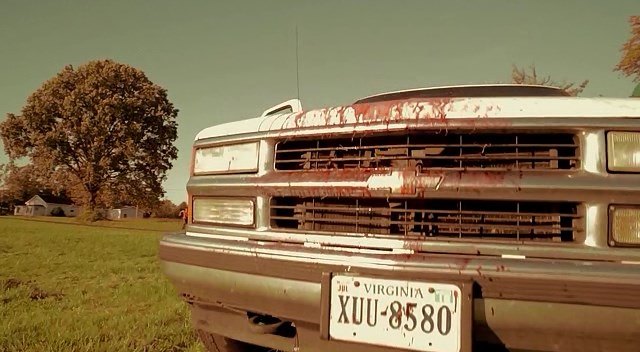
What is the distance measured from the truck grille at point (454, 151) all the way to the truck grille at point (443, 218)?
0.15 meters

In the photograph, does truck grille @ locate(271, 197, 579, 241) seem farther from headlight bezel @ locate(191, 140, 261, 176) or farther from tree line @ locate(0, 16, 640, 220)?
tree line @ locate(0, 16, 640, 220)

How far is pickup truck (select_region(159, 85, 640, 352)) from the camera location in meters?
1.48

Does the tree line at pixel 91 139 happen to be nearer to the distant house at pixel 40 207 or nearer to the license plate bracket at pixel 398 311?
the license plate bracket at pixel 398 311

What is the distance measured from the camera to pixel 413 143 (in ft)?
6.01

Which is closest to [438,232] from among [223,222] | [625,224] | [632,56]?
[625,224]

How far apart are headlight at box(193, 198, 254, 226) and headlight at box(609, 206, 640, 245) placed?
150 cm

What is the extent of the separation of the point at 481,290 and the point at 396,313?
0.31m

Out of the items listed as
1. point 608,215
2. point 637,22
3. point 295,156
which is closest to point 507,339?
point 608,215

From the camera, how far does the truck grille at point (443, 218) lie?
166cm

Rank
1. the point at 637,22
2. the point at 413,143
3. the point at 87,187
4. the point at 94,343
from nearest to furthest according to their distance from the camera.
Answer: the point at 413,143, the point at 94,343, the point at 637,22, the point at 87,187

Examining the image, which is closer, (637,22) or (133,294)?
(133,294)

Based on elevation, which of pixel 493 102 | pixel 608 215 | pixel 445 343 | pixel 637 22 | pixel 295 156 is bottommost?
pixel 445 343

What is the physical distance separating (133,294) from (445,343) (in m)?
4.03

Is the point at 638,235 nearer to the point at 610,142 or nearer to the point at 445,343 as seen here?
the point at 610,142
